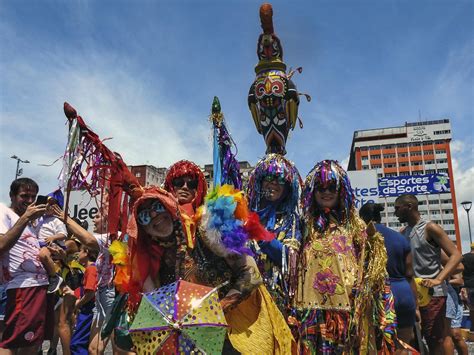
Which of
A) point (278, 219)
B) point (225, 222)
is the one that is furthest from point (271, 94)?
point (225, 222)

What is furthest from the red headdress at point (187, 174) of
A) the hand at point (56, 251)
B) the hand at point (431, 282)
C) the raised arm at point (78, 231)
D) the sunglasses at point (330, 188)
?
the hand at point (431, 282)

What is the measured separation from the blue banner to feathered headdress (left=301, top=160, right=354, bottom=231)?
11.4 m

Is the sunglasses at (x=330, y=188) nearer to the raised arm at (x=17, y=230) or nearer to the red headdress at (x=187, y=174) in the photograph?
the red headdress at (x=187, y=174)

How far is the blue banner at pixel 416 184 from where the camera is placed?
13.9 meters

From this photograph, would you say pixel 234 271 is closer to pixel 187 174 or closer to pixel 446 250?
pixel 187 174

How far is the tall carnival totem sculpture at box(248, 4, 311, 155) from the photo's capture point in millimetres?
4105

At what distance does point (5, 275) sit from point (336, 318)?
2.47 meters

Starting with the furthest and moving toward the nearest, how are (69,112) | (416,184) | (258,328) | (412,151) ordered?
(412,151)
(416,184)
(258,328)
(69,112)

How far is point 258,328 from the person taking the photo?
208cm

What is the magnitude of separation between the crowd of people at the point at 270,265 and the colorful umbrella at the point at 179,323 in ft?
0.67

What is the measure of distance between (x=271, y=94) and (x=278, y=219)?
1.39 meters

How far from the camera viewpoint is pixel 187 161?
308 cm

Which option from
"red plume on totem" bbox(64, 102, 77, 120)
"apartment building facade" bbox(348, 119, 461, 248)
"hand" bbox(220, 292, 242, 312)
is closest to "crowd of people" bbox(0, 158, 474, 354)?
"hand" bbox(220, 292, 242, 312)

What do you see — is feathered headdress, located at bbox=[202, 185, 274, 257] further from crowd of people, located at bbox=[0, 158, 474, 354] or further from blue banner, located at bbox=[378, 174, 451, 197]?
blue banner, located at bbox=[378, 174, 451, 197]
